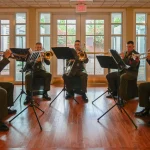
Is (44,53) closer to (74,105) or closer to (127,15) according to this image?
(74,105)

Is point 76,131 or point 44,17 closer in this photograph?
point 76,131

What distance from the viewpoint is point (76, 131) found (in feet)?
10.7

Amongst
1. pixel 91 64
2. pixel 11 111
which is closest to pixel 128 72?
pixel 11 111

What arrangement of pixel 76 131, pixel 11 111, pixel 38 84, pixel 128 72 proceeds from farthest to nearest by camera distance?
pixel 38 84
pixel 128 72
pixel 11 111
pixel 76 131

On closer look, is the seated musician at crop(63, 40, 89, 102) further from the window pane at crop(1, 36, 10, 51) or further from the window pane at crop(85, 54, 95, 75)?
the window pane at crop(1, 36, 10, 51)

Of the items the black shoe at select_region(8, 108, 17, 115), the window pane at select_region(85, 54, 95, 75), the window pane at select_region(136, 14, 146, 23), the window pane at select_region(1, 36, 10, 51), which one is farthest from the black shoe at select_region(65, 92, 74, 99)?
the window pane at select_region(136, 14, 146, 23)

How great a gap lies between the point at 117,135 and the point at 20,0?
4.89 meters

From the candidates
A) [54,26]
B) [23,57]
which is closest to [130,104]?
[23,57]

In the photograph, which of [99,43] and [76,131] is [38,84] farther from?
[99,43]

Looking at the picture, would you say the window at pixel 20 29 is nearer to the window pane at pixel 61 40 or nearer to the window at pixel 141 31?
the window pane at pixel 61 40

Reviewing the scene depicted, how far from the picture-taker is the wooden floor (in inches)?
109

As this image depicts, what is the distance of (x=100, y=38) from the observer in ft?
25.0

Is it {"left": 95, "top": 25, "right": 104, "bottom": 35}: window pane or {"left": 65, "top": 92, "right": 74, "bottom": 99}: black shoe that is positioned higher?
{"left": 95, "top": 25, "right": 104, "bottom": 35}: window pane

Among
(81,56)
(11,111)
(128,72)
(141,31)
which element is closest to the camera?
(11,111)
